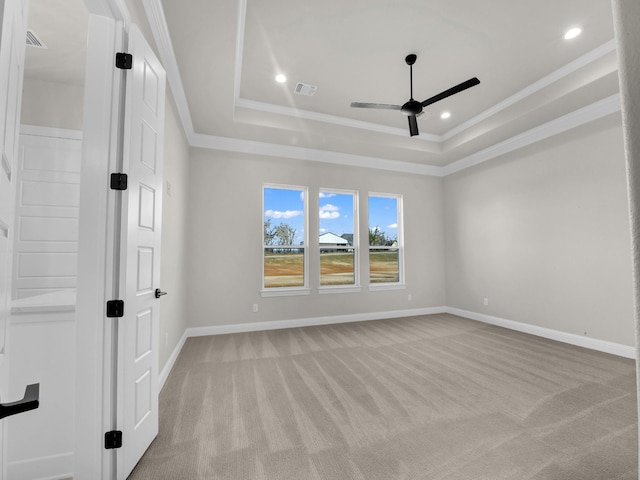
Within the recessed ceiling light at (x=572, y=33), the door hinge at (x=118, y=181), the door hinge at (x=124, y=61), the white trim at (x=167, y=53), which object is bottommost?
the door hinge at (x=118, y=181)

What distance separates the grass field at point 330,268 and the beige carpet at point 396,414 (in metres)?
1.39

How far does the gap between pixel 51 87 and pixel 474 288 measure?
6.10 meters

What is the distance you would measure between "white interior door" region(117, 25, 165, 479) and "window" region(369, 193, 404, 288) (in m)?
4.02

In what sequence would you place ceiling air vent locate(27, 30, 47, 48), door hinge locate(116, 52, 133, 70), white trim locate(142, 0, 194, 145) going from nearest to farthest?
Result: 1. door hinge locate(116, 52, 133, 70)
2. white trim locate(142, 0, 194, 145)
3. ceiling air vent locate(27, 30, 47, 48)

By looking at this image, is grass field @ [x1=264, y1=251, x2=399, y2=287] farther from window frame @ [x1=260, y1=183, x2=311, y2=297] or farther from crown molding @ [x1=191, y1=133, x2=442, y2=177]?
crown molding @ [x1=191, y1=133, x2=442, y2=177]

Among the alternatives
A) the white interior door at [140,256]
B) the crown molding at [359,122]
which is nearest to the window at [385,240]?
the crown molding at [359,122]

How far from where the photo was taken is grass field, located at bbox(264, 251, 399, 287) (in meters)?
4.78

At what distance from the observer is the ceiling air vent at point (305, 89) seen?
3.52 meters

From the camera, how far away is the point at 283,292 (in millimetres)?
4648

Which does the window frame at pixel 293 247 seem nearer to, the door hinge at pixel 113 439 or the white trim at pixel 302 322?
the white trim at pixel 302 322

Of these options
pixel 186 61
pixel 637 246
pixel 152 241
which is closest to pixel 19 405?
pixel 637 246

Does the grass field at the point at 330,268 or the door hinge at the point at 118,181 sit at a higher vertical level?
the door hinge at the point at 118,181

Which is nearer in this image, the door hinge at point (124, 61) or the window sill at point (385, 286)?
the door hinge at point (124, 61)

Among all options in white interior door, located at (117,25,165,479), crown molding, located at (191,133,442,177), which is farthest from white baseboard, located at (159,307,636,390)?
crown molding, located at (191,133,442,177)
